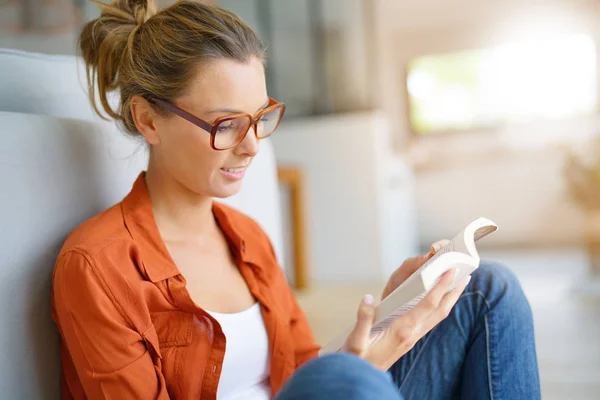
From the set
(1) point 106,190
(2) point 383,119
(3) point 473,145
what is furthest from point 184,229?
(3) point 473,145

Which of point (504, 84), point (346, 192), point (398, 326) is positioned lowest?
point (346, 192)

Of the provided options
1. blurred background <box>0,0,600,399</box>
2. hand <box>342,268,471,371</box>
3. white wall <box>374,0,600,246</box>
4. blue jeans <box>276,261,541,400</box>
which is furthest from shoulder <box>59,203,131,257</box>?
white wall <box>374,0,600,246</box>

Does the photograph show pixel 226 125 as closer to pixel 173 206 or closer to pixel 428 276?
pixel 173 206

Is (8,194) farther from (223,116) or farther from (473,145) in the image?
(473,145)

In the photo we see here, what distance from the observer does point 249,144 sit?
1006 mm

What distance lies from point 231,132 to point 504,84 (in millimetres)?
4372

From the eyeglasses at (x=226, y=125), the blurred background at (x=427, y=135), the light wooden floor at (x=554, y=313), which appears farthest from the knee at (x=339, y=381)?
the blurred background at (x=427, y=135)

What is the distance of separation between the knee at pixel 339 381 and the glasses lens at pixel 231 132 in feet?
1.45

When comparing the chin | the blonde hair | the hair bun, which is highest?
the hair bun

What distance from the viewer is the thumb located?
2.53 ft

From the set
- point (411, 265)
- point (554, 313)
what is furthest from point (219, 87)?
point (554, 313)

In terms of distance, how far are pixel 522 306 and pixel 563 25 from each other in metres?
4.28

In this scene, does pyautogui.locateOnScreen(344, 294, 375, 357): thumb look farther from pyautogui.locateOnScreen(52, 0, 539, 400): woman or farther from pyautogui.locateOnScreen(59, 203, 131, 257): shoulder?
pyautogui.locateOnScreen(59, 203, 131, 257): shoulder

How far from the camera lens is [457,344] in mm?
1030
